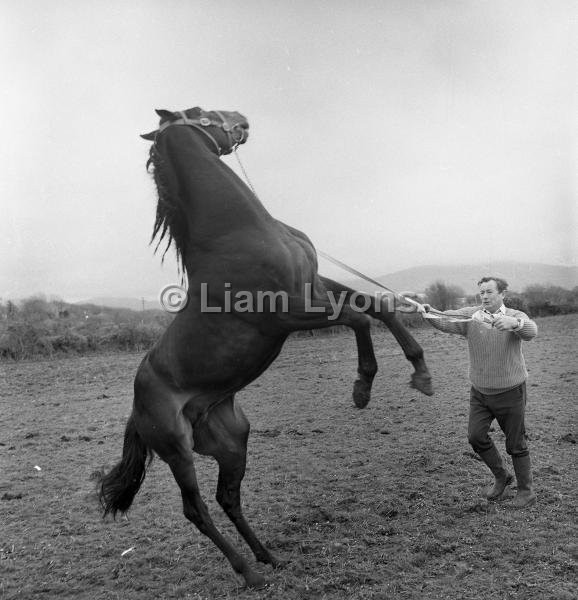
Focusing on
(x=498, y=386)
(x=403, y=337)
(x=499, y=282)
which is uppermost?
(x=499, y=282)

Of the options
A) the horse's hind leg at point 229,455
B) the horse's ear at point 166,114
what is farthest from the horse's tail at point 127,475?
the horse's ear at point 166,114

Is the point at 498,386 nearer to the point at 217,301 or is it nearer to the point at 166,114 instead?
the point at 217,301

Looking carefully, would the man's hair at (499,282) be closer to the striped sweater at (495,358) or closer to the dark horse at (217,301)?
the striped sweater at (495,358)

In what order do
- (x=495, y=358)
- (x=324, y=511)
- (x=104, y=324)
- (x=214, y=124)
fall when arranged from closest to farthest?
1. (x=214, y=124)
2. (x=495, y=358)
3. (x=324, y=511)
4. (x=104, y=324)

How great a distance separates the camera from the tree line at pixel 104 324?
16.9 meters

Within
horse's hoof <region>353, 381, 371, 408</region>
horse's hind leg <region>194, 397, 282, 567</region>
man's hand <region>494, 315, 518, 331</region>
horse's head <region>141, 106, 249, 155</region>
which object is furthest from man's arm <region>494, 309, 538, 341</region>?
horse's head <region>141, 106, 249, 155</region>

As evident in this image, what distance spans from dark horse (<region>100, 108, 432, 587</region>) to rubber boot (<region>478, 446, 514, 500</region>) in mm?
2096

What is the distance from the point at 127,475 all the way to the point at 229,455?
0.81 metres

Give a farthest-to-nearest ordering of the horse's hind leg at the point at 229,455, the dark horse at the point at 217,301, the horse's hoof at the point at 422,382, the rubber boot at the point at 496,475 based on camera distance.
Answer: the rubber boot at the point at 496,475 → the horse's hind leg at the point at 229,455 → the dark horse at the point at 217,301 → the horse's hoof at the point at 422,382

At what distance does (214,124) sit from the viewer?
3.73 meters

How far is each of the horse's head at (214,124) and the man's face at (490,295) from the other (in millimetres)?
2325

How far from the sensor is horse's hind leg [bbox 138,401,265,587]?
3727 mm

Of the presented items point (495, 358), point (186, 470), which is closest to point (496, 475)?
point (495, 358)

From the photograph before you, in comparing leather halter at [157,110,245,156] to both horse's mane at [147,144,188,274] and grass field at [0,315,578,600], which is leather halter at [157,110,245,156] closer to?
horse's mane at [147,144,188,274]
